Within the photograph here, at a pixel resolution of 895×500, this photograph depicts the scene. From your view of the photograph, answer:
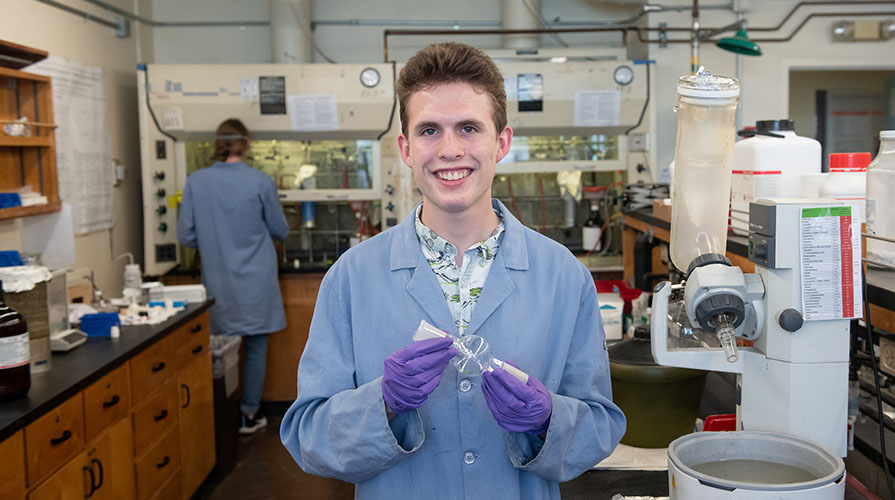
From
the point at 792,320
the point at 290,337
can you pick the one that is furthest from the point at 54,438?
the point at 290,337

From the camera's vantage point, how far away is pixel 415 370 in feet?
3.57

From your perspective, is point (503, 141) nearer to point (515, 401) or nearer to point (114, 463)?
point (515, 401)

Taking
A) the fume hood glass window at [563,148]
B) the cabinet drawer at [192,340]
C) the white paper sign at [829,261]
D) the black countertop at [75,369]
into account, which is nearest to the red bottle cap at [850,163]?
the white paper sign at [829,261]

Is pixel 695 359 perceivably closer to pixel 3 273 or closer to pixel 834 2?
pixel 3 273

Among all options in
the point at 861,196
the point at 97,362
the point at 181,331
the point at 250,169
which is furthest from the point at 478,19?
the point at 861,196

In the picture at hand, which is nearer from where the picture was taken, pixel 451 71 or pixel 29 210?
pixel 451 71

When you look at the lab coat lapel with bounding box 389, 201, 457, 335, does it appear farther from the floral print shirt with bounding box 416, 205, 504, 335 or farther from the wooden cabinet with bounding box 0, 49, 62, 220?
the wooden cabinet with bounding box 0, 49, 62, 220

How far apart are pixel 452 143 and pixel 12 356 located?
4.72 ft

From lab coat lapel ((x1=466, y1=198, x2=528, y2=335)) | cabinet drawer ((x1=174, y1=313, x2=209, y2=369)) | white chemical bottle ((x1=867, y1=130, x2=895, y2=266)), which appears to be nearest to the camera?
lab coat lapel ((x1=466, y1=198, x2=528, y2=335))

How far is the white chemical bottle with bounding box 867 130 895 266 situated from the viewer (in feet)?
4.74

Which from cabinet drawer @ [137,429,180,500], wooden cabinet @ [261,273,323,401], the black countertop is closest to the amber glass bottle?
the black countertop

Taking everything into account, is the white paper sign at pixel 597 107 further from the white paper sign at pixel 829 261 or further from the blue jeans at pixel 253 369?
the white paper sign at pixel 829 261

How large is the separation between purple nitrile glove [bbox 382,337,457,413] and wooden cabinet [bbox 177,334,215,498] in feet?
7.31

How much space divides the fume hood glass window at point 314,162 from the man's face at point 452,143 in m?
3.29
